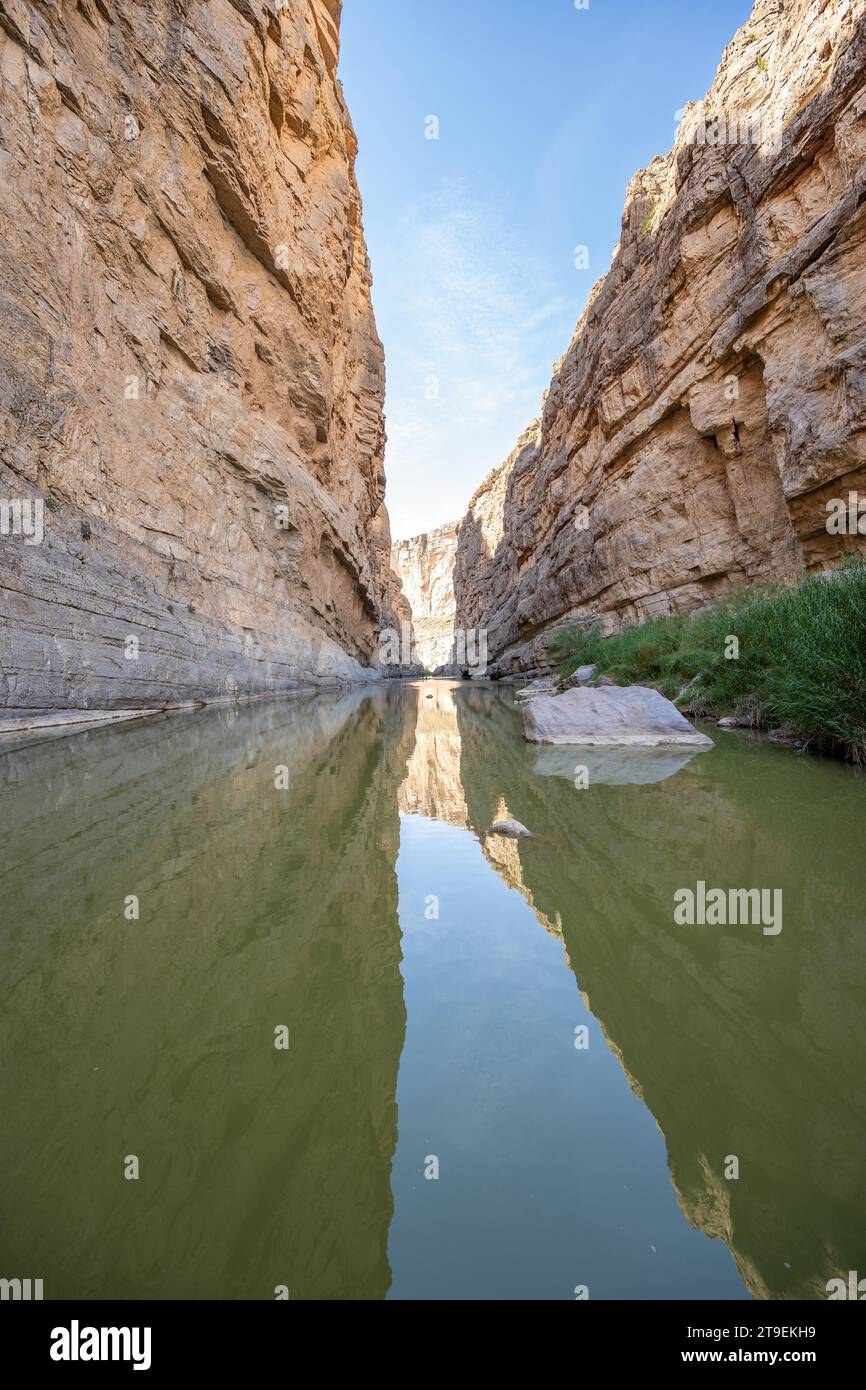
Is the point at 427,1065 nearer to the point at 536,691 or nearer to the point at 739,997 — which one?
the point at 739,997

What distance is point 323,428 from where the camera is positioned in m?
18.2

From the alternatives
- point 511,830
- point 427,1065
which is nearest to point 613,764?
point 511,830

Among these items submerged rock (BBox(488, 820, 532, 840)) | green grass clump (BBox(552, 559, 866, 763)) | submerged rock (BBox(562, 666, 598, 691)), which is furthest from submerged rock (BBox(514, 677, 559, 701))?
submerged rock (BBox(488, 820, 532, 840))

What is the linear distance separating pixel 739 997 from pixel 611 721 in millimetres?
4466

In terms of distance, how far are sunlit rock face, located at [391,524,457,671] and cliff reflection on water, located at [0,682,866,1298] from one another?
72037 mm

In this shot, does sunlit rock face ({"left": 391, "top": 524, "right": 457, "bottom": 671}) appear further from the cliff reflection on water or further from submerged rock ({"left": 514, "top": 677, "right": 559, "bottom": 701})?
the cliff reflection on water

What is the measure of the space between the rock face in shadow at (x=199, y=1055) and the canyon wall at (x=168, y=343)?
487cm

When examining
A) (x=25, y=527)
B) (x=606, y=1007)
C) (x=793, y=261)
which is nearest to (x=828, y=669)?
(x=606, y=1007)

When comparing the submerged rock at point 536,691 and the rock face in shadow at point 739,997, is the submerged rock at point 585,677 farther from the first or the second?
the rock face in shadow at point 739,997

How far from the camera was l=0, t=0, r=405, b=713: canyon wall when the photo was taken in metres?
6.98

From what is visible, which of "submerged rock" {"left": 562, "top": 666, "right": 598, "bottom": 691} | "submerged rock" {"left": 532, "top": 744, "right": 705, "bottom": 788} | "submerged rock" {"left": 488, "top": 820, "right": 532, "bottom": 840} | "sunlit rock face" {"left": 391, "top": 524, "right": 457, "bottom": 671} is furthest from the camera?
"sunlit rock face" {"left": 391, "top": 524, "right": 457, "bottom": 671}

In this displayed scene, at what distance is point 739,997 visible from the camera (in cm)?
148

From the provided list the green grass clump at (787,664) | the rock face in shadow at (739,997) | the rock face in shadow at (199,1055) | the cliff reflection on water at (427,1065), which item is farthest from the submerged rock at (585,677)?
the rock face in shadow at (199,1055)

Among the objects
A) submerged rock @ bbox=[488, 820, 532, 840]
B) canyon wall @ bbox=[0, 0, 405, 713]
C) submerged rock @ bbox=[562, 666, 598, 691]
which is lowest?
submerged rock @ bbox=[488, 820, 532, 840]
